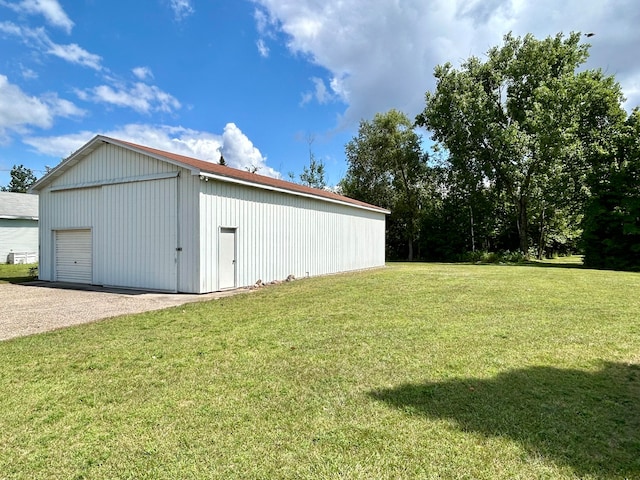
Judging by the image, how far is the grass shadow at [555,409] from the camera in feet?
7.85

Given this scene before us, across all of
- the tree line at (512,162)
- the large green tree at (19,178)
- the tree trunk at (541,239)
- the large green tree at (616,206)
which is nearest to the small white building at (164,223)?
the tree line at (512,162)

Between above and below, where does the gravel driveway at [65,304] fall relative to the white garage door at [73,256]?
below

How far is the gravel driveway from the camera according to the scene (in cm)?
643

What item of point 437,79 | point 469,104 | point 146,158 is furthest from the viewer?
point 437,79

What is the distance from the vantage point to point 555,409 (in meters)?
3.04

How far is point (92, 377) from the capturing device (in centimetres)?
377

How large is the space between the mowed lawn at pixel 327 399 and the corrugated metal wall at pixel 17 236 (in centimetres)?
2162

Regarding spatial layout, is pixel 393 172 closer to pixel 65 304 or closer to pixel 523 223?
pixel 523 223

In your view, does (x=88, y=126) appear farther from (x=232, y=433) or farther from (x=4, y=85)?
(x=232, y=433)

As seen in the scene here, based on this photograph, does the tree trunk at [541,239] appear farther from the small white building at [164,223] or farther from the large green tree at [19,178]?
the large green tree at [19,178]

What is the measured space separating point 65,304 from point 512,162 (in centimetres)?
2522

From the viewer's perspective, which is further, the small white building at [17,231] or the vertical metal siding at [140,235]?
the small white building at [17,231]

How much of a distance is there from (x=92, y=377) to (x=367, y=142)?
1134 inches

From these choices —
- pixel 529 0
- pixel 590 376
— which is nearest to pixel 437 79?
pixel 529 0
